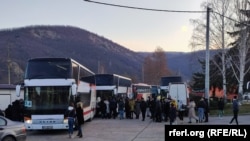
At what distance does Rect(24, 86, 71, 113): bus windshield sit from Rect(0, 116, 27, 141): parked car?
6.55 metres

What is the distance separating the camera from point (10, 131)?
15.5m

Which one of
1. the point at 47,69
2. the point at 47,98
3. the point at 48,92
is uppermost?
the point at 47,69

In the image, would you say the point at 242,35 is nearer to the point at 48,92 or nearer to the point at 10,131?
the point at 48,92

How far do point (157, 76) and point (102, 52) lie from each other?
2249 inches

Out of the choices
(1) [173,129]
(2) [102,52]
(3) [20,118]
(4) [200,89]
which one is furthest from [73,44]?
(1) [173,129]

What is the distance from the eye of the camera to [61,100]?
22.9 metres

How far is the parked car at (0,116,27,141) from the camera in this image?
50.2ft

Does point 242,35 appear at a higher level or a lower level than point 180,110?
higher

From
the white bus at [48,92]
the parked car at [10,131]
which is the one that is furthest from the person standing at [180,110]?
the parked car at [10,131]

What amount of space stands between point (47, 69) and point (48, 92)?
1227 millimetres

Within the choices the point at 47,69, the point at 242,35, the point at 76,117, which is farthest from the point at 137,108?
the point at 242,35

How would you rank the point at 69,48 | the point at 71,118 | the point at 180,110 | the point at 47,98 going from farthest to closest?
the point at 69,48 → the point at 180,110 → the point at 47,98 → the point at 71,118

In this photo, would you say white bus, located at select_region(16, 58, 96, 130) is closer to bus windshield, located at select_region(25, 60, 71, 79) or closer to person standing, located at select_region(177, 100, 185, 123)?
bus windshield, located at select_region(25, 60, 71, 79)

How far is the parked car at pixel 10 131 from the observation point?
603 inches
